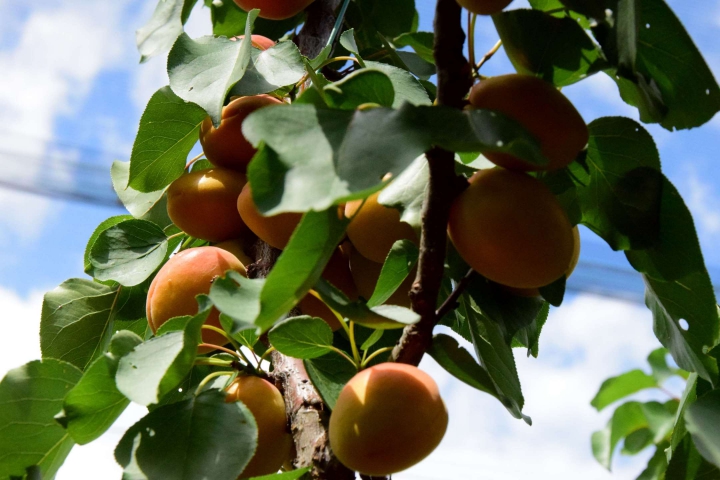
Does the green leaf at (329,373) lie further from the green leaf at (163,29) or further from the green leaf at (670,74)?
the green leaf at (163,29)

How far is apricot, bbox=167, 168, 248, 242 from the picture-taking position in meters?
0.50

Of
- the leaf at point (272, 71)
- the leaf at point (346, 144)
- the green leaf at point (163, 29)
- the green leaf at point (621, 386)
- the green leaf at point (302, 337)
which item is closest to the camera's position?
the leaf at point (346, 144)

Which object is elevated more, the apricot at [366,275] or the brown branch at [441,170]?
the brown branch at [441,170]

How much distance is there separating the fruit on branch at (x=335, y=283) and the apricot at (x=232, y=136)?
10 cm

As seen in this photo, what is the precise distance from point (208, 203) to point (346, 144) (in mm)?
240

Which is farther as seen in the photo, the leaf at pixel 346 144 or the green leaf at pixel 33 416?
the green leaf at pixel 33 416

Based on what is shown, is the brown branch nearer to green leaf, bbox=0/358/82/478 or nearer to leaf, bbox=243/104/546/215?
leaf, bbox=243/104/546/215

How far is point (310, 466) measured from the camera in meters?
0.36

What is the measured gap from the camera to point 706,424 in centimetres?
35

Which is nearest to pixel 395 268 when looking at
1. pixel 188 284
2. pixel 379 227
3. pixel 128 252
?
pixel 379 227

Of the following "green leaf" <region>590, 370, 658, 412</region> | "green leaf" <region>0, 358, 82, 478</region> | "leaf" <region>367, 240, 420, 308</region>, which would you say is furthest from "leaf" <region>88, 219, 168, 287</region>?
"green leaf" <region>590, 370, 658, 412</region>

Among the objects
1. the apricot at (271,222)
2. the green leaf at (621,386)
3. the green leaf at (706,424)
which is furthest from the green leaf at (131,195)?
the green leaf at (621,386)

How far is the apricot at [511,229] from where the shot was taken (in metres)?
0.32

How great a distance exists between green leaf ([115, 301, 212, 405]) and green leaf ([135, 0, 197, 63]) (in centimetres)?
32
